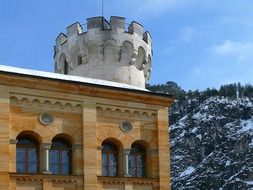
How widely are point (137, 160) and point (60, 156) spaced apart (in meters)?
3.05

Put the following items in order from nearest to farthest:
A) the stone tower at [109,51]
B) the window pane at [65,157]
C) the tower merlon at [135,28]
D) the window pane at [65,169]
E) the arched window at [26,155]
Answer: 1. the arched window at [26,155]
2. the window pane at [65,169]
3. the window pane at [65,157]
4. the stone tower at [109,51]
5. the tower merlon at [135,28]

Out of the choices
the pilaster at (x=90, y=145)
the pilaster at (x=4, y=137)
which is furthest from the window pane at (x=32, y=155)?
the pilaster at (x=90, y=145)

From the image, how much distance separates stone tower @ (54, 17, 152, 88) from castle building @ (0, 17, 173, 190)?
12.6ft

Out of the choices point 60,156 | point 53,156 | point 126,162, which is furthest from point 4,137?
point 126,162

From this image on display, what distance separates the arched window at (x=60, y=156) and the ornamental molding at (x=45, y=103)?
1114mm

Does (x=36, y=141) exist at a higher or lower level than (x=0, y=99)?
lower

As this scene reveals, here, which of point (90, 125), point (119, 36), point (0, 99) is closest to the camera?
point (0, 99)

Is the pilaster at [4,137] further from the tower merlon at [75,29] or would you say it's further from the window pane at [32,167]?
the tower merlon at [75,29]

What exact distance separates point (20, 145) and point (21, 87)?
6.33 ft

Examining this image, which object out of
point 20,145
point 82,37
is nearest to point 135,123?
point 20,145

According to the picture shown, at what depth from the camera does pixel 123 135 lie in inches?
859

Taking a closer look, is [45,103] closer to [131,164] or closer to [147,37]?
[131,164]

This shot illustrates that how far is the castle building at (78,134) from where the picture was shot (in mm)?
19734

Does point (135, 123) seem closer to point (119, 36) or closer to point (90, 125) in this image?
point (90, 125)
